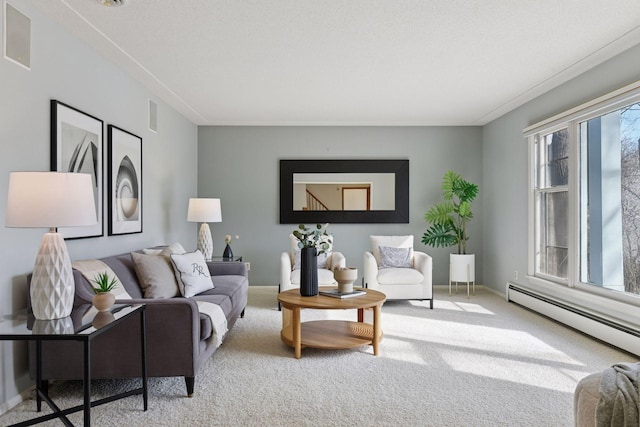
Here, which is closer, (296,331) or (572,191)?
(296,331)

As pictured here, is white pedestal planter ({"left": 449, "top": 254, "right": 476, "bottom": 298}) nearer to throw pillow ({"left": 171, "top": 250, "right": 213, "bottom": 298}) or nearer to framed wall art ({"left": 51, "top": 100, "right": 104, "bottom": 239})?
throw pillow ({"left": 171, "top": 250, "right": 213, "bottom": 298})

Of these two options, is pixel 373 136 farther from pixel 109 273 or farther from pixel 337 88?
pixel 109 273

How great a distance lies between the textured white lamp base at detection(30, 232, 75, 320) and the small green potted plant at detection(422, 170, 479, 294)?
4.98 m

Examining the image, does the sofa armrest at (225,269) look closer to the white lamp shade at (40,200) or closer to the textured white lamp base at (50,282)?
the textured white lamp base at (50,282)

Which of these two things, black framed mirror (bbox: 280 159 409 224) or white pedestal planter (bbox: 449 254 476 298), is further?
black framed mirror (bbox: 280 159 409 224)

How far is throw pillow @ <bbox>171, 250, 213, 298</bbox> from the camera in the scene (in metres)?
3.75

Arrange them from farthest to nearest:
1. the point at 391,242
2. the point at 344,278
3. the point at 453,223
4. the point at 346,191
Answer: the point at 346,191 → the point at 453,223 → the point at 391,242 → the point at 344,278

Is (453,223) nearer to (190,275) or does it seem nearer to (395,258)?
(395,258)

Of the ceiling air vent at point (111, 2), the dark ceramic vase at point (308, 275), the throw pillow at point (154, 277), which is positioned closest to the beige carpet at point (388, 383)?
the dark ceramic vase at point (308, 275)

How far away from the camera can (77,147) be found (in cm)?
337

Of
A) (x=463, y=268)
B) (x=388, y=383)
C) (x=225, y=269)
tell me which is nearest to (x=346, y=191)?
(x=463, y=268)

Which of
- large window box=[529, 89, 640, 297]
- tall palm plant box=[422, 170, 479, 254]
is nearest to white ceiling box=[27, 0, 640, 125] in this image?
large window box=[529, 89, 640, 297]

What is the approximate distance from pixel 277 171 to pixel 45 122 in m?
3.95

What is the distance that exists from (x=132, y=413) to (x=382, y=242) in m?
4.01
